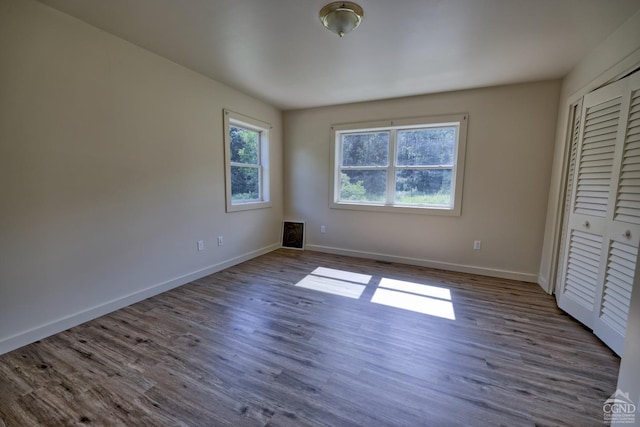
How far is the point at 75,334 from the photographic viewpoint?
2055 millimetres

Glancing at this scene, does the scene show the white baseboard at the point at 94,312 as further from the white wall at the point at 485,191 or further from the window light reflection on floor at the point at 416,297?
the white wall at the point at 485,191

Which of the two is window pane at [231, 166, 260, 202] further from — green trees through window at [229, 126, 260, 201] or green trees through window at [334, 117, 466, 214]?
green trees through window at [334, 117, 466, 214]

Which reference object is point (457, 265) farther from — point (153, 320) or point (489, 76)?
point (153, 320)

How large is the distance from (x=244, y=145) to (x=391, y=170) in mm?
2277

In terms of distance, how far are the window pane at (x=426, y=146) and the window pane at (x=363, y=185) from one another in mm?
399

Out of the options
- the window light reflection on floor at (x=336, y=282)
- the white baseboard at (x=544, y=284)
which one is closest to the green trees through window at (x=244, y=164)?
the window light reflection on floor at (x=336, y=282)

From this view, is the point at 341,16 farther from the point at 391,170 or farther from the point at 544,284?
the point at 544,284

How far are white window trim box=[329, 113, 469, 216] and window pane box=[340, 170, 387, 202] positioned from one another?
0.08 metres

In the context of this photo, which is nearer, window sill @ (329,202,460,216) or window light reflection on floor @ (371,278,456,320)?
window light reflection on floor @ (371,278,456,320)

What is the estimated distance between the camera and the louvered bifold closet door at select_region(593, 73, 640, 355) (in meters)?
1.81

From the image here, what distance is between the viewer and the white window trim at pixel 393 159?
3430 mm

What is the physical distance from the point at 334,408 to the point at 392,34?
8.75 feet

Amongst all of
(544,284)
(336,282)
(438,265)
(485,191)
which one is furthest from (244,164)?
(544,284)

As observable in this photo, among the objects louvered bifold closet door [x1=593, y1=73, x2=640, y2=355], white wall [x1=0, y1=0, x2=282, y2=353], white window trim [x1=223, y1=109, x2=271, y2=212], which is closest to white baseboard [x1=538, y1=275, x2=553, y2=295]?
louvered bifold closet door [x1=593, y1=73, x2=640, y2=355]
